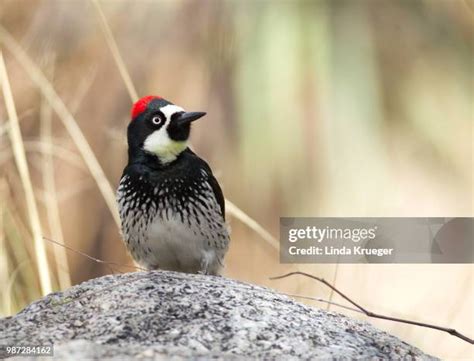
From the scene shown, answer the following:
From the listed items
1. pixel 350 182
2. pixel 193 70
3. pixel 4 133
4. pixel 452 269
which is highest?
pixel 193 70

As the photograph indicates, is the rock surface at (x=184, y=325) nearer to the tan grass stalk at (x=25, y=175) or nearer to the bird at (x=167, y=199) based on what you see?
the bird at (x=167, y=199)

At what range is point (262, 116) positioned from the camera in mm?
4598

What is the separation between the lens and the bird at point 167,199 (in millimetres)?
3594

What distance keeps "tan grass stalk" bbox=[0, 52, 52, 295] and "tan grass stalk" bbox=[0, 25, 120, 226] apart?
10cm

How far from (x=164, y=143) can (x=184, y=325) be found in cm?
107

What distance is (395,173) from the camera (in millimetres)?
4539

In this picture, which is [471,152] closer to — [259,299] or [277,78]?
[277,78]

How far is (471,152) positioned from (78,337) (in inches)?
102

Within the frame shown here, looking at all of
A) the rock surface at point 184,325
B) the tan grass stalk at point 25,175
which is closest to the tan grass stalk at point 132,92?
the tan grass stalk at point 25,175

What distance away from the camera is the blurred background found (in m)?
4.48

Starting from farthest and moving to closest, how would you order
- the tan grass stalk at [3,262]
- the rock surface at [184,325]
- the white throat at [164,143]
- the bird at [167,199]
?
the tan grass stalk at [3,262]
the white throat at [164,143]
the bird at [167,199]
the rock surface at [184,325]

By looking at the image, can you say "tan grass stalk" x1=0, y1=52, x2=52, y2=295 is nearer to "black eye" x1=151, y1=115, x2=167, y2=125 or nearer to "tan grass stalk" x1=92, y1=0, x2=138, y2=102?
"tan grass stalk" x1=92, y1=0, x2=138, y2=102

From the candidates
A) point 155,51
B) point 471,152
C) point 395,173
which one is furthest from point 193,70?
point 471,152

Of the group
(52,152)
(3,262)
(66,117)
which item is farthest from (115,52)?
(3,262)
